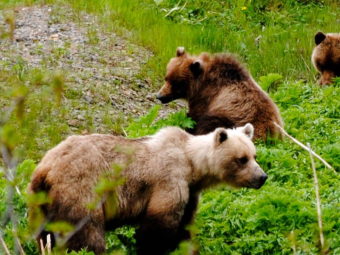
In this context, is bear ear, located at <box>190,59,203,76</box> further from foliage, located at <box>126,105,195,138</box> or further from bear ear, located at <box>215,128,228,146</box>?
bear ear, located at <box>215,128,228,146</box>

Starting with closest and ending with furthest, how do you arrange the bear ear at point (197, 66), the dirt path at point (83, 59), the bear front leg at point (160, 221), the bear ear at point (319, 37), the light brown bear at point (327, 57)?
the bear front leg at point (160, 221), the bear ear at point (197, 66), the dirt path at point (83, 59), the light brown bear at point (327, 57), the bear ear at point (319, 37)

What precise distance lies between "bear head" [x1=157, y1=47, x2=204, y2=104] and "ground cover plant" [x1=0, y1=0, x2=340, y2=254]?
0.54 meters

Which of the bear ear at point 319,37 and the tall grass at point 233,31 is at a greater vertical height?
the bear ear at point 319,37

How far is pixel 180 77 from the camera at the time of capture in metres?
9.98

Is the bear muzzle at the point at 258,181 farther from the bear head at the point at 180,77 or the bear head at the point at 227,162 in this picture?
the bear head at the point at 180,77

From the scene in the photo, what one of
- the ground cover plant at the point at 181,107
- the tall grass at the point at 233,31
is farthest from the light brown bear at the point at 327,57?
the tall grass at the point at 233,31

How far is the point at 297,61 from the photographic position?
13.3 meters

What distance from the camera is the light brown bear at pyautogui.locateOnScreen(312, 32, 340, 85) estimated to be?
11391 mm

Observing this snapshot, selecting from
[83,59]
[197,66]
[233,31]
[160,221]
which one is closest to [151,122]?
[197,66]

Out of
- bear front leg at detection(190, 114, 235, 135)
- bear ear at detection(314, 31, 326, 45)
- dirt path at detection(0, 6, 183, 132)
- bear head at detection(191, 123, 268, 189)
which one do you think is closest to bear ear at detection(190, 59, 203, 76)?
bear front leg at detection(190, 114, 235, 135)

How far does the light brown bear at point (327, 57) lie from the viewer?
11.4m

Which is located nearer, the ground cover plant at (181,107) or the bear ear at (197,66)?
the ground cover plant at (181,107)

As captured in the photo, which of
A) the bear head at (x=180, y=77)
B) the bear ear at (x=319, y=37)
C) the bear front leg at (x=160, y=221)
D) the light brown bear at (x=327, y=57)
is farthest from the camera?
the bear ear at (x=319, y=37)

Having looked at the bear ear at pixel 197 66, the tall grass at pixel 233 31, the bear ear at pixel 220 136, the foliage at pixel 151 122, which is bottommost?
the tall grass at pixel 233 31
